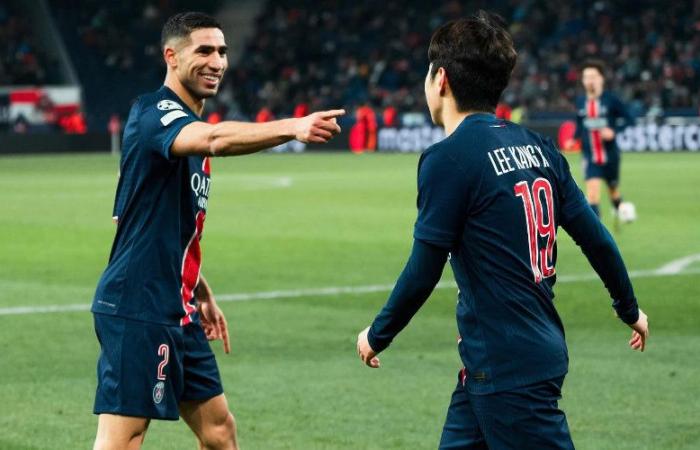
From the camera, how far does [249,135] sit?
4859 mm

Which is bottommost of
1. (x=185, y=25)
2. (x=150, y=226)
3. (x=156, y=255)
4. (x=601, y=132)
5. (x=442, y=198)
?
(x=601, y=132)

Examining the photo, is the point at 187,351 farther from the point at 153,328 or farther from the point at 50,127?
the point at 50,127

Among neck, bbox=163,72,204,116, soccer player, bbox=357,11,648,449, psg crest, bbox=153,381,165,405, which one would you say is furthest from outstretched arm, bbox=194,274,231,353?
soccer player, bbox=357,11,648,449

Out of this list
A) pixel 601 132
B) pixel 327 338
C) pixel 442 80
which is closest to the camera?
pixel 442 80

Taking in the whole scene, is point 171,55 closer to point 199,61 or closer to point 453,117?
point 199,61

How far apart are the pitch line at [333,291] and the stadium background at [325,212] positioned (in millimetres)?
39

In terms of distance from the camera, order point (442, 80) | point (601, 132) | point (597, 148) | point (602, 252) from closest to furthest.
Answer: point (442, 80)
point (602, 252)
point (601, 132)
point (597, 148)

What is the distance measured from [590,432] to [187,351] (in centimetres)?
301

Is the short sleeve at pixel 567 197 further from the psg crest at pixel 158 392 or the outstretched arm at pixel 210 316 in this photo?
the outstretched arm at pixel 210 316

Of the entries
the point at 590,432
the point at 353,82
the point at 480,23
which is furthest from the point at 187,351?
the point at 353,82

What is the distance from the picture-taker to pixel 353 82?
172 feet

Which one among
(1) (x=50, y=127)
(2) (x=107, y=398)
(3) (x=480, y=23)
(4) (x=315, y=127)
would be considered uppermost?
(3) (x=480, y=23)

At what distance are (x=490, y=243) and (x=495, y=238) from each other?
0.02 metres

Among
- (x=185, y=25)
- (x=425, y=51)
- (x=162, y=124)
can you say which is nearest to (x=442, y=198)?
(x=162, y=124)
